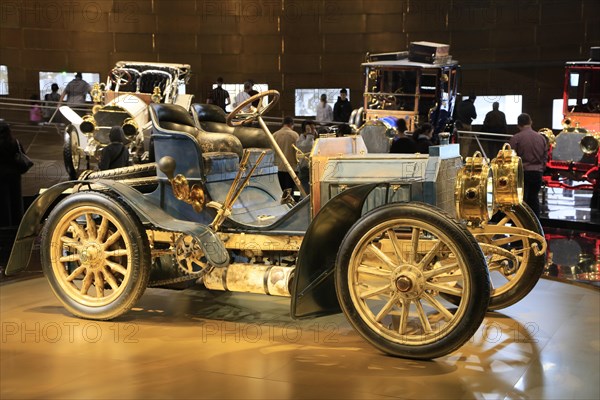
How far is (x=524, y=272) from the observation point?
18.3ft

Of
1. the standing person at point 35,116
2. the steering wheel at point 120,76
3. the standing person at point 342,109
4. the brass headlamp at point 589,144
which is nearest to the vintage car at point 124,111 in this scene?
the steering wheel at point 120,76

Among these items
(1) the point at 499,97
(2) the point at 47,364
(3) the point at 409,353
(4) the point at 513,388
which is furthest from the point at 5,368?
(1) the point at 499,97

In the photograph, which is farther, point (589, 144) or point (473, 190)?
point (589, 144)

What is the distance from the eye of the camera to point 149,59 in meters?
18.5

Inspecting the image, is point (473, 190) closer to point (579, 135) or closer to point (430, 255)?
point (430, 255)

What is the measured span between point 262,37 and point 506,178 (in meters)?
14.3

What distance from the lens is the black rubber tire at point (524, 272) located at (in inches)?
219

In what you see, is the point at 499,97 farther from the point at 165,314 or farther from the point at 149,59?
the point at 165,314

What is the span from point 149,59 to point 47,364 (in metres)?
14.6

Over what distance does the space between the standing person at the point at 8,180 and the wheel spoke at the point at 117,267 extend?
435cm

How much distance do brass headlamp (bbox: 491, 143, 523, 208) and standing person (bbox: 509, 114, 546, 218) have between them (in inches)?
188

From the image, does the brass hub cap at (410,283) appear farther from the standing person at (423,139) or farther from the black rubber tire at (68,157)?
the black rubber tire at (68,157)

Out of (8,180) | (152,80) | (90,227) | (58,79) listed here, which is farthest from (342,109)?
(90,227)

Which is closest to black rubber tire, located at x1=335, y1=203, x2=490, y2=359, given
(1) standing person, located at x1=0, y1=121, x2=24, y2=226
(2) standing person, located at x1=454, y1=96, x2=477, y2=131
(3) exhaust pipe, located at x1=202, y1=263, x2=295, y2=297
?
(3) exhaust pipe, located at x1=202, y1=263, x2=295, y2=297
